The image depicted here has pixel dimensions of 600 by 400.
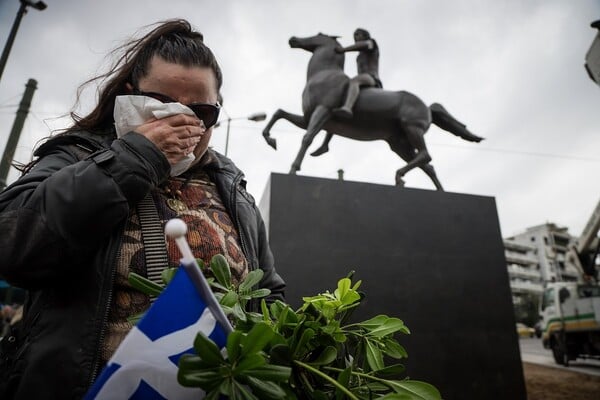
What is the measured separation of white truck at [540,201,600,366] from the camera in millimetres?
8164

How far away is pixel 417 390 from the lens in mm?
545

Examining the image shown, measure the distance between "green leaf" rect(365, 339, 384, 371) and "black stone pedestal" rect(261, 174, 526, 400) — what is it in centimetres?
234

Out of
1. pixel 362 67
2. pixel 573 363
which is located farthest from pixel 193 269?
pixel 573 363

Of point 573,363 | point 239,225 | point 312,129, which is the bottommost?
point 573,363

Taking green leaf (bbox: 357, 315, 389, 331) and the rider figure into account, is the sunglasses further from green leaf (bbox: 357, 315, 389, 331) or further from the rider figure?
the rider figure

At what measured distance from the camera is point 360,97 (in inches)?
164

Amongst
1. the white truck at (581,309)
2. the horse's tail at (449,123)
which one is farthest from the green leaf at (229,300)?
the white truck at (581,309)

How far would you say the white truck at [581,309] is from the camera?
26.8 feet

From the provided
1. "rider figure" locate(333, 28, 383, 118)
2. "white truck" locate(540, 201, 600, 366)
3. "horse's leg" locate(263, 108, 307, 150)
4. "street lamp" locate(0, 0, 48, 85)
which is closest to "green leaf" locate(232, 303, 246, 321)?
"rider figure" locate(333, 28, 383, 118)

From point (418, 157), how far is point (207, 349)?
4155 millimetres

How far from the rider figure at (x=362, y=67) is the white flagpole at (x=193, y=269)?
357cm

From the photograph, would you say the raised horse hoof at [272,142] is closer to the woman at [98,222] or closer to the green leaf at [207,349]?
the woman at [98,222]

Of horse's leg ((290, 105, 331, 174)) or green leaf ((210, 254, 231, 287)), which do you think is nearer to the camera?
green leaf ((210, 254, 231, 287))

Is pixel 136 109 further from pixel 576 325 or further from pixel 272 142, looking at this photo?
pixel 576 325
